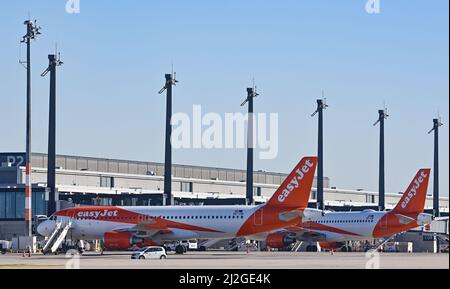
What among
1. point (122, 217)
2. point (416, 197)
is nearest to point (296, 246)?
point (416, 197)

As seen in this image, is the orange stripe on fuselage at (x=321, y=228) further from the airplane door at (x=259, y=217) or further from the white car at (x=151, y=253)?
the white car at (x=151, y=253)

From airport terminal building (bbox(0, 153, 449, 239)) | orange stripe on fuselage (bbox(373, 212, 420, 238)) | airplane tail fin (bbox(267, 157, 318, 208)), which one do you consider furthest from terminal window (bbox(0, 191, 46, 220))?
orange stripe on fuselage (bbox(373, 212, 420, 238))

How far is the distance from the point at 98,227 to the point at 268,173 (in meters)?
101

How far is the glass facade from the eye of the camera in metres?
120

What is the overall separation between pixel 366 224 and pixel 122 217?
26559mm

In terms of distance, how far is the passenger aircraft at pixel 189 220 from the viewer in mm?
93062

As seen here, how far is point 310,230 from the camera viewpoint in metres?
115

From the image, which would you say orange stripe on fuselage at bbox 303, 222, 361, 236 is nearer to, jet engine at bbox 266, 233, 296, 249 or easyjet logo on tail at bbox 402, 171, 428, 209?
jet engine at bbox 266, 233, 296, 249

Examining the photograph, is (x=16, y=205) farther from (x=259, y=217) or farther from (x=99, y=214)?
(x=259, y=217)

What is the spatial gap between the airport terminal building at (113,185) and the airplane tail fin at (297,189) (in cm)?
3402

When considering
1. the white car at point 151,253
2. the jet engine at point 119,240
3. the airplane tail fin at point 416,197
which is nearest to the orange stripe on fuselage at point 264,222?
the jet engine at point 119,240

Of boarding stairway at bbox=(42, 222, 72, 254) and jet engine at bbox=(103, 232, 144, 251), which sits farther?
boarding stairway at bbox=(42, 222, 72, 254)
